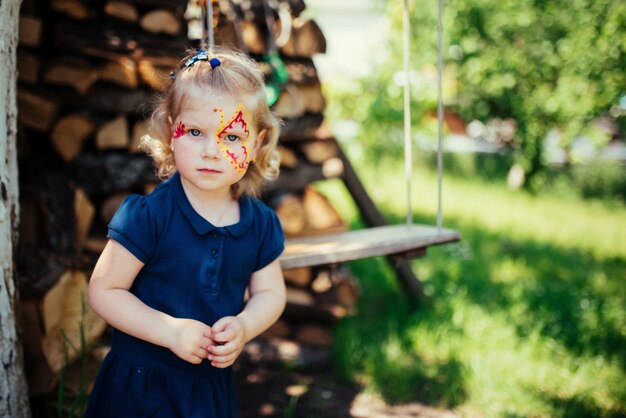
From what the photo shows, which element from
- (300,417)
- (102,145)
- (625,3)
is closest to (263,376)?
(300,417)

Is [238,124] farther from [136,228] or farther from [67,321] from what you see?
[67,321]

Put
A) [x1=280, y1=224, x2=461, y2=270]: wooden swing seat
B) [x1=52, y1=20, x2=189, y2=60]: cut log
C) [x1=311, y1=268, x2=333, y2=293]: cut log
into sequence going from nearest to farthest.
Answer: [x1=280, y1=224, x2=461, y2=270]: wooden swing seat, [x1=52, y1=20, x2=189, y2=60]: cut log, [x1=311, y1=268, x2=333, y2=293]: cut log

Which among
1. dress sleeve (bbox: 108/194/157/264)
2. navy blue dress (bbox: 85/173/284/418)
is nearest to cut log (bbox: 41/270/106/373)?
navy blue dress (bbox: 85/173/284/418)

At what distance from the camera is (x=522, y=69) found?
681 centimetres

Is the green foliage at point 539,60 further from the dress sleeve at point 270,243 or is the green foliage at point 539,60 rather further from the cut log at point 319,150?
the dress sleeve at point 270,243

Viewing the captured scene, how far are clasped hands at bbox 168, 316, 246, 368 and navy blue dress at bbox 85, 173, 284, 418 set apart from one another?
0.09m

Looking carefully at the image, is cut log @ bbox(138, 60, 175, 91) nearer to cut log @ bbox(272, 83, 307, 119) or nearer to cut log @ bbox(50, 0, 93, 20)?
cut log @ bbox(50, 0, 93, 20)

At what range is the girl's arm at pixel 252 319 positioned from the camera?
1.47 meters

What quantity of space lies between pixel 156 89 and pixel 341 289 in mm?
1471

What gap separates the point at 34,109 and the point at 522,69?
18.6ft

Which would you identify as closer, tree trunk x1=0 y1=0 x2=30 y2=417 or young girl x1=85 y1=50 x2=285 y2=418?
young girl x1=85 y1=50 x2=285 y2=418

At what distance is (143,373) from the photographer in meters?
1.57

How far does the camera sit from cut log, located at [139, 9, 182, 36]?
2.53 m

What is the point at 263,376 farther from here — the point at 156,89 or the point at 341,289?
the point at 156,89
